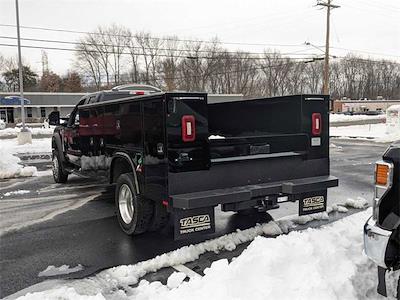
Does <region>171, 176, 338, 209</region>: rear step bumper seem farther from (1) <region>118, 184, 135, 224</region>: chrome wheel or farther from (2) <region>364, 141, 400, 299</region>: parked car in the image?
(2) <region>364, 141, 400, 299</region>: parked car

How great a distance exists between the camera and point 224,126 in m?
7.12

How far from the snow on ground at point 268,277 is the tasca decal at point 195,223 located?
37 cm

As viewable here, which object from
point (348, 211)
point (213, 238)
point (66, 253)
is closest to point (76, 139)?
point (66, 253)

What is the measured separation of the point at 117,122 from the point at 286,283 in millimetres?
3329

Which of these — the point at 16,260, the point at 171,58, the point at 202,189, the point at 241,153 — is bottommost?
the point at 16,260

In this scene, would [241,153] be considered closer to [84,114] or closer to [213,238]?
[213,238]

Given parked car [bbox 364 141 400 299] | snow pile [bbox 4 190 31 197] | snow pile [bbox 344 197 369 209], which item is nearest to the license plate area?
snow pile [bbox 344 197 369 209]

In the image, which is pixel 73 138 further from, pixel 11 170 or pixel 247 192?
pixel 247 192

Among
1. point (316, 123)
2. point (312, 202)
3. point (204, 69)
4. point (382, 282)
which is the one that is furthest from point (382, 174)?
point (204, 69)

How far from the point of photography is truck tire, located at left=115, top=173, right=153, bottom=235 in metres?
5.28

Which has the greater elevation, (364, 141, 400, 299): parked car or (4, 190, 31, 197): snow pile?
(364, 141, 400, 299): parked car

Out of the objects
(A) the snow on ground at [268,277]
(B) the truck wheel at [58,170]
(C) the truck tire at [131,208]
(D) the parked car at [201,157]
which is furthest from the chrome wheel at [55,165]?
(A) the snow on ground at [268,277]

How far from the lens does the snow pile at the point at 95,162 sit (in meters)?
6.29

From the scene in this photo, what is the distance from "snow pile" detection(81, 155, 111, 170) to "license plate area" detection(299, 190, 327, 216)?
9.44ft
